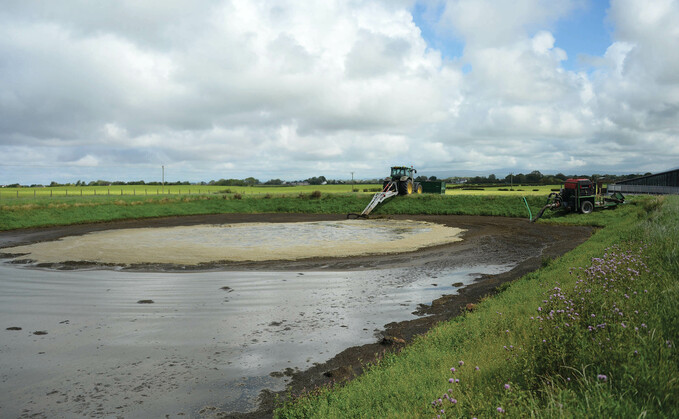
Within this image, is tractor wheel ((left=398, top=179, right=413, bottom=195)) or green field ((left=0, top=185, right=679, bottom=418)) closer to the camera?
green field ((left=0, top=185, right=679, bottom=418))

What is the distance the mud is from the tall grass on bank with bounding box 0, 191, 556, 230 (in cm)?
325

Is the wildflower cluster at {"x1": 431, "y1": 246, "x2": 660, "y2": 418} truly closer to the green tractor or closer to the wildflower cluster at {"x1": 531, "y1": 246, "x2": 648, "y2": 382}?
the wildflower cluster at {"x1": 531, "y1": 246, "x2": 648, "y2": 382}

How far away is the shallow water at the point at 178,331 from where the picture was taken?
6840 mm

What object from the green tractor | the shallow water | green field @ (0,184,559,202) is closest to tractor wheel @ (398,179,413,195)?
the green tractor

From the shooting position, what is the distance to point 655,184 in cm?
6762

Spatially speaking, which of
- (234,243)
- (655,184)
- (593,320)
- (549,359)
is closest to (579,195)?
(234,243)

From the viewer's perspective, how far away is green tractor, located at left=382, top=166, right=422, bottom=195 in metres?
51.1

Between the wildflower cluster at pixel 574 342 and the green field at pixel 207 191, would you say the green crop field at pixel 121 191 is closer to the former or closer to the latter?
the green field at pixel 207 191

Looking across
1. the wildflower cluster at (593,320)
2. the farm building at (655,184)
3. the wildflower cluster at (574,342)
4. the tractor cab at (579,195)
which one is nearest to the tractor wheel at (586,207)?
the tractor cab at (579,195)

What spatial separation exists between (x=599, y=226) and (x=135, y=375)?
32151 mm

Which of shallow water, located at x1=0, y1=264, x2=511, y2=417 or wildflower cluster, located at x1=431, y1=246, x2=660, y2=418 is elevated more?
wildflower cluster, located at x1=431, y1=246, x2=660, y2=418

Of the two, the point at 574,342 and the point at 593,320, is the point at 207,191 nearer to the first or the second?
the point at 593,320

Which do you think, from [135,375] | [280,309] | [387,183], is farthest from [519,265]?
[387,183]

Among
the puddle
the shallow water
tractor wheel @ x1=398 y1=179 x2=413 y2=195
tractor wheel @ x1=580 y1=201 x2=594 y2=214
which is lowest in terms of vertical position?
the shallow water
